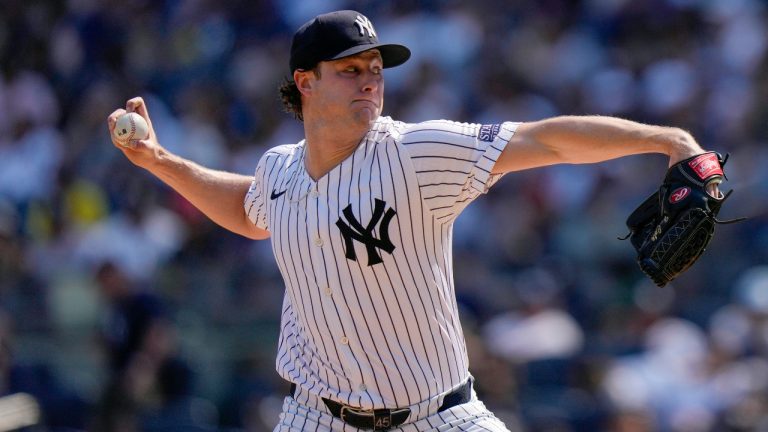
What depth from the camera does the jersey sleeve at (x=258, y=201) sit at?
4.76 meters

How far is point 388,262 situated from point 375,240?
9cm

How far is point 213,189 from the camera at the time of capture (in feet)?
A: 16.3

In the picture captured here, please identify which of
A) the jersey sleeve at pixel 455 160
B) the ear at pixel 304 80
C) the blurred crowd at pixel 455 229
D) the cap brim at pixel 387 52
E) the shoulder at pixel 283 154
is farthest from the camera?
the blurred crowd at pixel 455 229

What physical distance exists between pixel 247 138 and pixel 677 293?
13.0 ft

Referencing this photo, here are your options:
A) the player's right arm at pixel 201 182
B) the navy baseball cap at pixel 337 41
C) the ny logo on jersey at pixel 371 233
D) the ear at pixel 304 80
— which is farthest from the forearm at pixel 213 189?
the ny logo on jersey at pixel 371 233

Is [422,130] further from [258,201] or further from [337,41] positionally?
[258,201]


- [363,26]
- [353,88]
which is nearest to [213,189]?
[353,88]

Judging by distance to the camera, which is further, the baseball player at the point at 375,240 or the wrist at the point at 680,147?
the baseball player at the point at 375,240

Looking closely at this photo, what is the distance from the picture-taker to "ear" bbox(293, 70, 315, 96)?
4.57 meters

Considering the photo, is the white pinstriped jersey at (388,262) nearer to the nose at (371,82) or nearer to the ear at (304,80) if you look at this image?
the nose at (371,82)

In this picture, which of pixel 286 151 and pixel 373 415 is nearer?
pixel 373 415

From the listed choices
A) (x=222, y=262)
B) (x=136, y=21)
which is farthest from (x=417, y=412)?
(x=136, y=21)

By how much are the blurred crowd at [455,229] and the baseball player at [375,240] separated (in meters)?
4.07

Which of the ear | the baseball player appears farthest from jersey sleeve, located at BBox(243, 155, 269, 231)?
the ear
